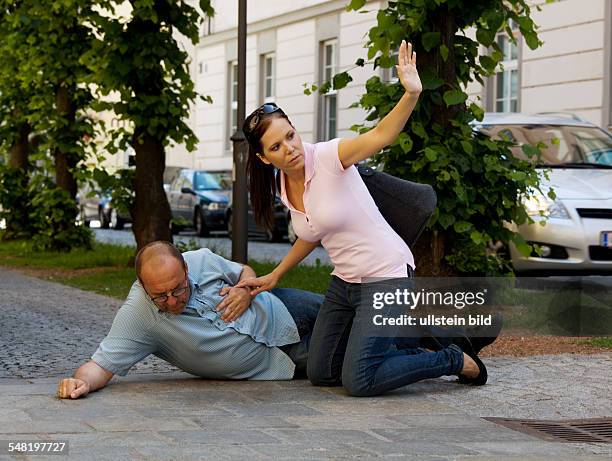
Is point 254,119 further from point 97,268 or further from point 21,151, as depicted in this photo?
point 21,151

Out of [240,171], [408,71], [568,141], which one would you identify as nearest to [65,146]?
Answer: [240,171]

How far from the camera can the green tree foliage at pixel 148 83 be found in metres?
15.4

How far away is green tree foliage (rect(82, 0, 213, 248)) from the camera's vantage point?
15.4 meters

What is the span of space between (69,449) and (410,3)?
5.50 metres

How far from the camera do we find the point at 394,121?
611 cm

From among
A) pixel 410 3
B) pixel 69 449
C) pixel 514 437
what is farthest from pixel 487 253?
pixel 69 449

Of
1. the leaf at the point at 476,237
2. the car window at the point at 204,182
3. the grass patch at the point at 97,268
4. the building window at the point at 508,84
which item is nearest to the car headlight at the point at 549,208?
the grass patch at the point at 97,268

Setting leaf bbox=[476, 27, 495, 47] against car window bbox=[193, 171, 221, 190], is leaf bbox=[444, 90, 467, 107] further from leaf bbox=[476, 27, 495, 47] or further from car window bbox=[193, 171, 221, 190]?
car window bbox=[193, 171, 221, 190]

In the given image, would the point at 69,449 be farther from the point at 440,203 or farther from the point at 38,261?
the point at 38,261

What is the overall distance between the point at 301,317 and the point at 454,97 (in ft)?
10.1

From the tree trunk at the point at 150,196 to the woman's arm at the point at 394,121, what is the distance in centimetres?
993

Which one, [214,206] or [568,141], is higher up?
[568,141]

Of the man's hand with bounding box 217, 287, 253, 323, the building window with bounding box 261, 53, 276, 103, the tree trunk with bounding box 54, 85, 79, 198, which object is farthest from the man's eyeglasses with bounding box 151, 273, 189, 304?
the building window with bounding box 261, 53, 276, 103

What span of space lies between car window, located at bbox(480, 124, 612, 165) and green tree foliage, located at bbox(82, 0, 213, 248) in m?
4.13
